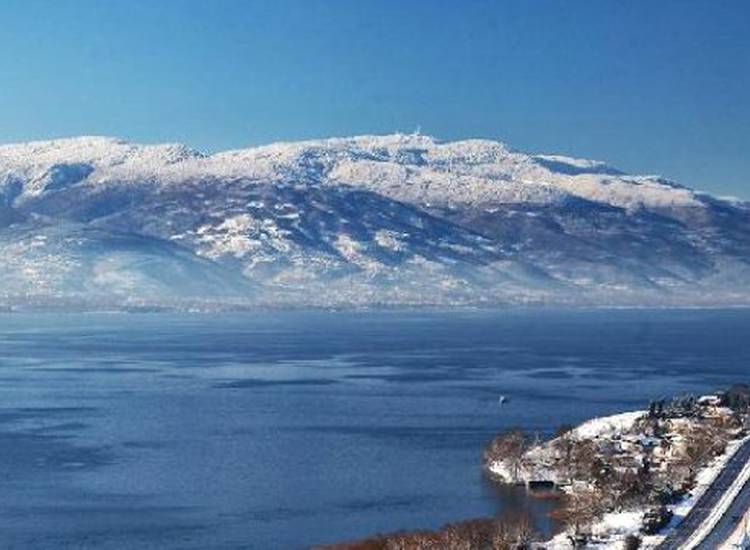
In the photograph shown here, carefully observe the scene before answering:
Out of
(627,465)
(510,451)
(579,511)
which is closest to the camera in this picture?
(579,511)

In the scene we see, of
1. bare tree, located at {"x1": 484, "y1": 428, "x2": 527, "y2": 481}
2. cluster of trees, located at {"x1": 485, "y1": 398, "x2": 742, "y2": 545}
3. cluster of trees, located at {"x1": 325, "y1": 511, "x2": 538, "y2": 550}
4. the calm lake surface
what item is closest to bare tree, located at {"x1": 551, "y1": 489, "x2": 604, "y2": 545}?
cluster of trees, located at {"x1": 485, "y1": 398, "x2": 742, "y2": 545}

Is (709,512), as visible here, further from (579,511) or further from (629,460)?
(629,460)

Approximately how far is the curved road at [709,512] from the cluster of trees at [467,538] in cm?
450

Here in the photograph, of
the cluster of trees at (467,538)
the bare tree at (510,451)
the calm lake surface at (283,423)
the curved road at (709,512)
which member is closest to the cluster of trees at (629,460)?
the bare tree at (510,451)

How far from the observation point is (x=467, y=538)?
47.0 meters

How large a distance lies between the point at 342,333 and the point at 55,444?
105951 mm

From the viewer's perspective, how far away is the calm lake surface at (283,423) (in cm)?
5391

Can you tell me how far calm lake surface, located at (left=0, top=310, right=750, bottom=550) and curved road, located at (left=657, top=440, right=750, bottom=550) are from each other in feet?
20.2

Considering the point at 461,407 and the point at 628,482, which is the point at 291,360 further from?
the point at 628,482

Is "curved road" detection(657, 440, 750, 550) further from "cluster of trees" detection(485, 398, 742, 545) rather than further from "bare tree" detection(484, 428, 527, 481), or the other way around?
"bare tree" detection(484, 428, 527, 481)

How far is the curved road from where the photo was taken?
44.8 metres

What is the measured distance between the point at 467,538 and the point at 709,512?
8.31 metres

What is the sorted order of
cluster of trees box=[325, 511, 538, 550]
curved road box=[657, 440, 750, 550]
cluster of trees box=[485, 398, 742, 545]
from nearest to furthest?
curved road box=[657, 440, 750, 550] < cluster of trees box=[325, 511, 538, 550] < cluster of trees box=[485, 398, 742, 545]

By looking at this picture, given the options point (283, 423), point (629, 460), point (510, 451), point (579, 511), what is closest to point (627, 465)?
point (629, 460)
